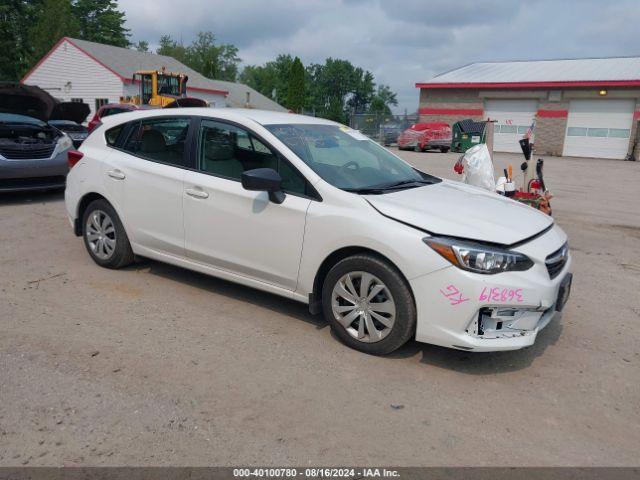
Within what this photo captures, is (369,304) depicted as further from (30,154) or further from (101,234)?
(30,154)

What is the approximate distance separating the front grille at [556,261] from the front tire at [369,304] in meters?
0.98

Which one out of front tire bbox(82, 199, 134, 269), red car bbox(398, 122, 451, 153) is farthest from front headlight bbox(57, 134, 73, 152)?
red car bbox(398, 122, 451, 153)

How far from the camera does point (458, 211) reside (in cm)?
377

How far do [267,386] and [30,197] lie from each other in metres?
8.11

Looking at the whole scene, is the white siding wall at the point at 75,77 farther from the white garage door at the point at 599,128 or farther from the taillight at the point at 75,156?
the taillight at the point at 75,156

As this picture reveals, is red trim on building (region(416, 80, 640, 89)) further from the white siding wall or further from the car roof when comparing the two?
the car roof

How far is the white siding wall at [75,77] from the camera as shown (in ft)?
111

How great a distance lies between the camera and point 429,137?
28.3m

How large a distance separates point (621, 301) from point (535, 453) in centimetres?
294

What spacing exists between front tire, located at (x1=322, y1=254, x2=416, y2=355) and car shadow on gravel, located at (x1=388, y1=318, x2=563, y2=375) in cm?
23

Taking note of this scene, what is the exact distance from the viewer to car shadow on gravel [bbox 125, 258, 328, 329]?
14.6 feet

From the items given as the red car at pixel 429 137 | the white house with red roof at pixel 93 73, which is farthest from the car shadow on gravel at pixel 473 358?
the white house with red roof at pixel 93 73

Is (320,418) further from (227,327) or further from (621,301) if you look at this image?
(621,301)

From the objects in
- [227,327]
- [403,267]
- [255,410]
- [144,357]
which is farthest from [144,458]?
[403,267]
